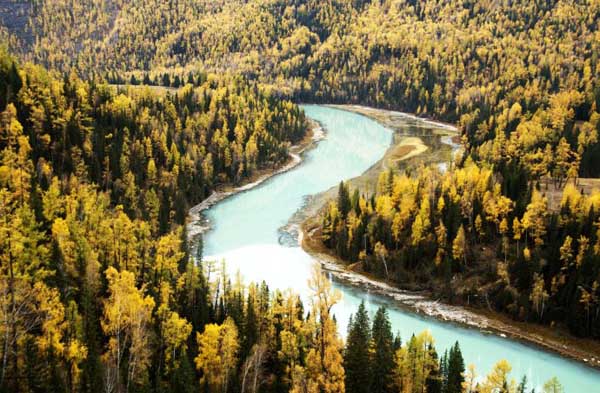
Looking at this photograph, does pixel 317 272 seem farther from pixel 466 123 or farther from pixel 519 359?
pixel 466 123

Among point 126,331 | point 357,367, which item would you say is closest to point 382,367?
point 357,367

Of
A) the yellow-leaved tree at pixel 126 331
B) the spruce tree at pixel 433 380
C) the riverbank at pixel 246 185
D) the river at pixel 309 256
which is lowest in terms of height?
the riverbank at pixel 246 185

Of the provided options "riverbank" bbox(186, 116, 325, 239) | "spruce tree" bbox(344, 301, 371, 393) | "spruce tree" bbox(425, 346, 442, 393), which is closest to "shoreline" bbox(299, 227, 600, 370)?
"spruce tree" bbox(425, 346, 442, 393)

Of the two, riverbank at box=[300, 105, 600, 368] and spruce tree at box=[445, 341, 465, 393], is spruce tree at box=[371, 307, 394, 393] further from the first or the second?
riverbank at box=[300, 105, 600, 368]

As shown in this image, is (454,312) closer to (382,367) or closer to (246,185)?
(382,367)

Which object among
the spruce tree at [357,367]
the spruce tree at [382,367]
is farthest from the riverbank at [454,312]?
the spruce tree at [357,367]

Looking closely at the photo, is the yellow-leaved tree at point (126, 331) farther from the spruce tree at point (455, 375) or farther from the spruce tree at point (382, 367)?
the spruce tree at point (455, 375)
